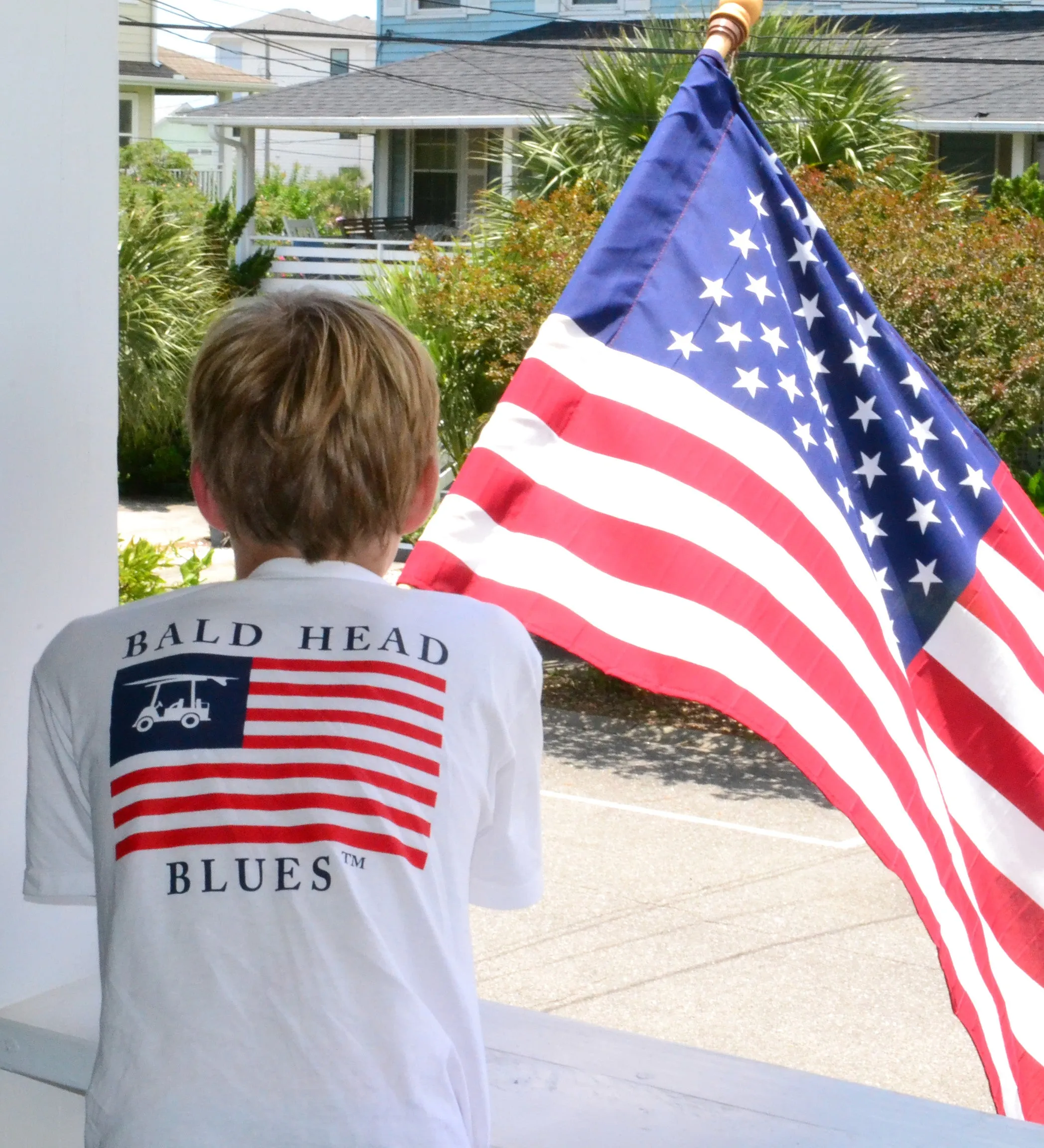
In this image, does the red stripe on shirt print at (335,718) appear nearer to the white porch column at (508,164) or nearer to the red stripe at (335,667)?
the red stripe at (335,667)

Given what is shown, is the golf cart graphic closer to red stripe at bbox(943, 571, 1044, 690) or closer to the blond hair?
the blond hair

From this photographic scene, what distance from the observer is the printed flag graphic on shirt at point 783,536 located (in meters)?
2.00

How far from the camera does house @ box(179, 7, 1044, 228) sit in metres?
18.1

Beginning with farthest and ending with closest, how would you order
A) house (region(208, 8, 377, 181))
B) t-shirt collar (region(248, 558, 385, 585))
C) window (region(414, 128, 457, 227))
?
house (region(208, 8, 377, 181))
window (region(414, 128, 457, 227))
t-shirt collar (region(248, 558, 385, 585))

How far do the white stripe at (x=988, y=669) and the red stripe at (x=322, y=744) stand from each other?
131cm

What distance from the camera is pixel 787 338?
2238mm

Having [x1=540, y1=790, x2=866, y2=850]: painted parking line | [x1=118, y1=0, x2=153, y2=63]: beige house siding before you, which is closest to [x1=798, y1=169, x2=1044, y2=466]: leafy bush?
[x1=540, y1=790, x2=866, y2=850]: painted parking line

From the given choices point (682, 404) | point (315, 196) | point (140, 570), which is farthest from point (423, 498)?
point (315, 196)

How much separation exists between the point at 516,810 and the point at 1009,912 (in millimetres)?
1166

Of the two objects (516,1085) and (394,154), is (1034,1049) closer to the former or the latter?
(516,1085)

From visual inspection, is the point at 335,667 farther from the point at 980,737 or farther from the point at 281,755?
the point at 980,737

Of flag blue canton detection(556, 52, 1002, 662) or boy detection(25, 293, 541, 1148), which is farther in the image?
flag blue canton detection(556, 52, 1002, 662)

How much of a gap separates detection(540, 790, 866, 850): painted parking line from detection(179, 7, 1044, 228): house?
10.6m

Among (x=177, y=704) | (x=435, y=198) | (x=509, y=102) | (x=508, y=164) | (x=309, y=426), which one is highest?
(x=509, y=102)
